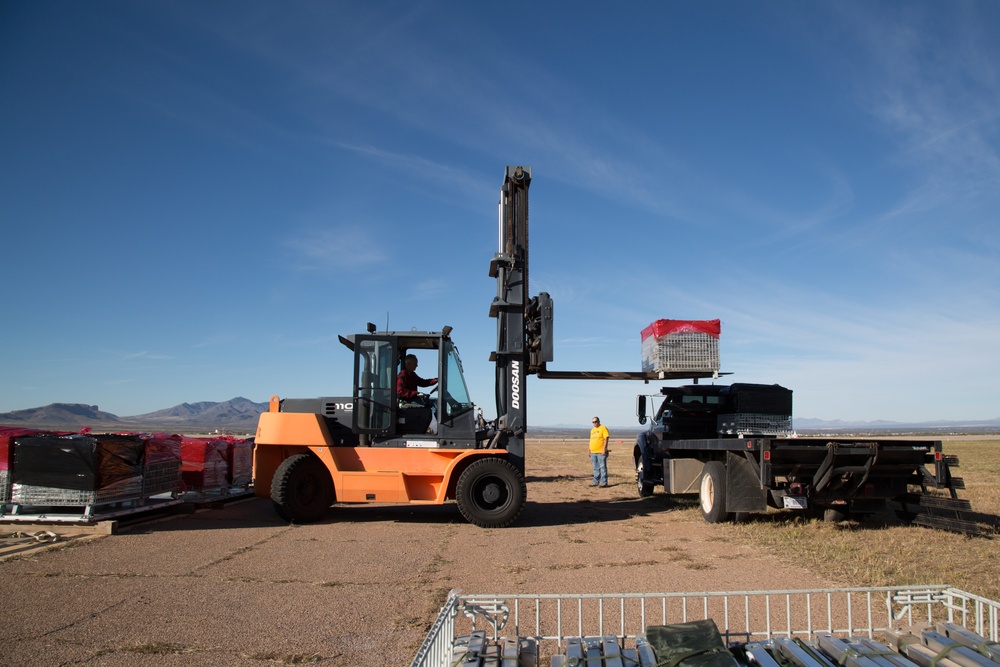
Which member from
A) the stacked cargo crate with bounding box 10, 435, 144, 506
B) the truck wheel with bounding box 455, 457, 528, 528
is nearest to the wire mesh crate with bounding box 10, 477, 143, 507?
the stacked cargo crate with bounding box 10, 435, 144, 506

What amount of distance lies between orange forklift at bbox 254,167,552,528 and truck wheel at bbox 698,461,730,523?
2.90 meters

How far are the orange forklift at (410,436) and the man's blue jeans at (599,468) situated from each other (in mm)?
5805

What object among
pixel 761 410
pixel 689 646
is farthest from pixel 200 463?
pixel 689 646

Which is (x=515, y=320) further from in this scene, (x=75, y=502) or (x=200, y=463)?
(x=75, y=502)

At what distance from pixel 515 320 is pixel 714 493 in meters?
4.11

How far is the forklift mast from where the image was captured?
36.7 ft

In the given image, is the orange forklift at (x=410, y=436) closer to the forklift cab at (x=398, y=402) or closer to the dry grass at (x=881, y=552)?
the forklift cab at (x=398, y=402)

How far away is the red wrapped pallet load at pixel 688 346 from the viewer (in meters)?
11.6

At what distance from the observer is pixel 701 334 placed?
11.6m

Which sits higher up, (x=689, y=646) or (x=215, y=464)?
(x=215, y=464)

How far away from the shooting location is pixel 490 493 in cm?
1046

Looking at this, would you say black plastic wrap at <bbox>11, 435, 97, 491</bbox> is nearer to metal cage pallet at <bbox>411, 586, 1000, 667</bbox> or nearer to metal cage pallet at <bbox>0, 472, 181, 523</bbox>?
metal cage pallet at <bbox>0, 472, 181, 523</bbox>

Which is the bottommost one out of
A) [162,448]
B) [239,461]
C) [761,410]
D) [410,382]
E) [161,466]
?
[239,461]

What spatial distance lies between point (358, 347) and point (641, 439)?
23.2 ft
